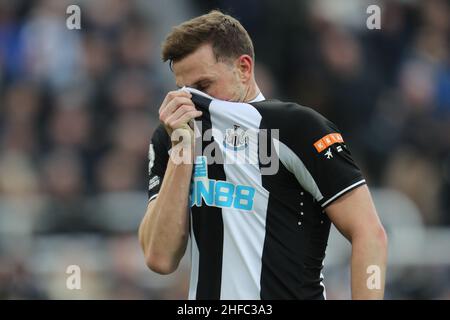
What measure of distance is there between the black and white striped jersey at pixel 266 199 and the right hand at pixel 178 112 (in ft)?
0.30

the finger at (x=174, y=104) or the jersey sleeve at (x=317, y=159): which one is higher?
the finger at (x=174, y=104)

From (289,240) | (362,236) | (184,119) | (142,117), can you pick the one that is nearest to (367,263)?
(362,236)

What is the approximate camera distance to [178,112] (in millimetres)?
3561

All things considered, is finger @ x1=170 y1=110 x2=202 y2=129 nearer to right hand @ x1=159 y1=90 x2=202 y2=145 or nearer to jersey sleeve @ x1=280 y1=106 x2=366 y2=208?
right hand @ x1=159 y1=90 x2=202 y2=145

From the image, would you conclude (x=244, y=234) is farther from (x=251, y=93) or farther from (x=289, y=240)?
(x=251, y=93)

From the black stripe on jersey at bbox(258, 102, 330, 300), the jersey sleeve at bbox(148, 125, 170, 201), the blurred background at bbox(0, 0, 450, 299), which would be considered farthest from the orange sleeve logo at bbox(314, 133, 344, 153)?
the blurred background at bbox(0, 0, 450, 299)

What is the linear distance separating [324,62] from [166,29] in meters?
1.82

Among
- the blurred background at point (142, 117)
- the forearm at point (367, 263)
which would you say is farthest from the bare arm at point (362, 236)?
the blurred background at point (142, 117)

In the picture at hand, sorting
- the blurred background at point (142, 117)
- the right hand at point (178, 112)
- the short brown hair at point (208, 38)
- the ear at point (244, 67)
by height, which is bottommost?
the blurred background at point (142, 117)

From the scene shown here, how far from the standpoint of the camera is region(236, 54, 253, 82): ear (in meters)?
3.75

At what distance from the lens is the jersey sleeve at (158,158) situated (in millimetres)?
3885

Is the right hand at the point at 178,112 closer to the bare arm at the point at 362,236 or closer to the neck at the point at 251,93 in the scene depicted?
the neck at the point at 251,93

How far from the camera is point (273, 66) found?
9.19m

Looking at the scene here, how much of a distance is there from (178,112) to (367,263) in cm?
92
